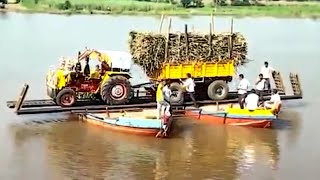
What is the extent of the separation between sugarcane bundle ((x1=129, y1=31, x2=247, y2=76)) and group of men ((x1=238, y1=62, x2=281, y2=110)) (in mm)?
960

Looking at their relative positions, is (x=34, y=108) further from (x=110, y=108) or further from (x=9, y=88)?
(x=9, y=88)

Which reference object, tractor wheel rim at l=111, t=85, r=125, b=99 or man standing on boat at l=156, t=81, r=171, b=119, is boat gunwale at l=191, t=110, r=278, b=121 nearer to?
man standing on boat at l=156, t=81, r=171, b=119

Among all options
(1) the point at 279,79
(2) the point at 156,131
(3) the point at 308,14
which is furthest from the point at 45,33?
(3) the point at 308,14

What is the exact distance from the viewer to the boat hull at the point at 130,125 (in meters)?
17.6

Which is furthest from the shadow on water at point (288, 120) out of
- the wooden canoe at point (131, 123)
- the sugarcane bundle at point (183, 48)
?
the wooden canoe at point (131, 123)

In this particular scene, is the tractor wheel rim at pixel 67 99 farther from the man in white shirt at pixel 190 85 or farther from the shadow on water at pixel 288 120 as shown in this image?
the shadow on water at pixel 288 120

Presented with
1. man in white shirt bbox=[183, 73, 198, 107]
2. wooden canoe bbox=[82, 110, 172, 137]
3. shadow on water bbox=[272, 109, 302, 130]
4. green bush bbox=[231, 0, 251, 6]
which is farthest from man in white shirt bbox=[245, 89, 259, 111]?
green bush bbox=[231, 0, 251, 6]

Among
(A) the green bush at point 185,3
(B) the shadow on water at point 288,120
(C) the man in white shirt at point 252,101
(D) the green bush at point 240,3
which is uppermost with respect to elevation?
(D) the green bush at point 240,3

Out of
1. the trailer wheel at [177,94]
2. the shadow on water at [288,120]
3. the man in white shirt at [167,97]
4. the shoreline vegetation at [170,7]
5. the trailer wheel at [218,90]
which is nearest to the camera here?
the man in white shirt at [167,97]

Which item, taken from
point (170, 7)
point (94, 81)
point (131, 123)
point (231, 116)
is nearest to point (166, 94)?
point (131, 123)

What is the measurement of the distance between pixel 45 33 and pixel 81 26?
5.78 metres

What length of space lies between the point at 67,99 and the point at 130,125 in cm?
220

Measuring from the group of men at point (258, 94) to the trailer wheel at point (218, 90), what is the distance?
3.08ft

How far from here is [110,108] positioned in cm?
1914
